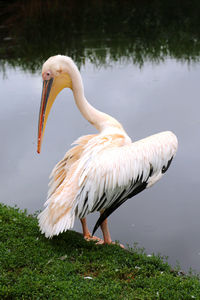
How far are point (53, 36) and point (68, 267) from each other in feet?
33.2

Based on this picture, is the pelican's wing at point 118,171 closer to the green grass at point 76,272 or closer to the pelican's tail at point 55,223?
the pelican's tail at point 55,223

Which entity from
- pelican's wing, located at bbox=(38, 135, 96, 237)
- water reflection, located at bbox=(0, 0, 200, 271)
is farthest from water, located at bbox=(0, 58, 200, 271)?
pelican's wing, located at bbox=(38, 135, 96, 237)

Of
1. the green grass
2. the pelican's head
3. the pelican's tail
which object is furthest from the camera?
the pelican's head

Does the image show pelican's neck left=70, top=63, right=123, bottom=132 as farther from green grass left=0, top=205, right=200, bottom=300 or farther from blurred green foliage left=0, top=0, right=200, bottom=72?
blurred green foliage left=0, top=0, right=200, bottom=72

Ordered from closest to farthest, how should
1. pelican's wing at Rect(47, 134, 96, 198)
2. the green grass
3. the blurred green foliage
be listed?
1. the green grass
2. pelican's wing at Rect(47, 134, 96, 198)
3. the blurred green foliage

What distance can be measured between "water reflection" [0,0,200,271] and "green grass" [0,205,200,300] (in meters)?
0.74

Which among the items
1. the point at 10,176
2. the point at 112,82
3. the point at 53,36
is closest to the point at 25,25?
the point at 53,36

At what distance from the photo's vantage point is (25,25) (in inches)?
574

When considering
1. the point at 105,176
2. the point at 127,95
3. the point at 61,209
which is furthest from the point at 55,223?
the point at 127,95

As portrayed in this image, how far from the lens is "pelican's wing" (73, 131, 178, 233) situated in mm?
3977

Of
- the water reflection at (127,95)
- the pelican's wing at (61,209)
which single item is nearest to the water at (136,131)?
the water reflection at (127,95)

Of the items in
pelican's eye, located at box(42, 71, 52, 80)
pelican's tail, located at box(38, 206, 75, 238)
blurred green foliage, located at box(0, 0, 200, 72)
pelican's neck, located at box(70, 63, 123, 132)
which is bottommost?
pelican's tail, located at box(38, 206, 75, 238)

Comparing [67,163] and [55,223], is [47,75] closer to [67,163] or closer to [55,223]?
[67,163]

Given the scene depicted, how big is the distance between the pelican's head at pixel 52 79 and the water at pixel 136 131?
143 cm
